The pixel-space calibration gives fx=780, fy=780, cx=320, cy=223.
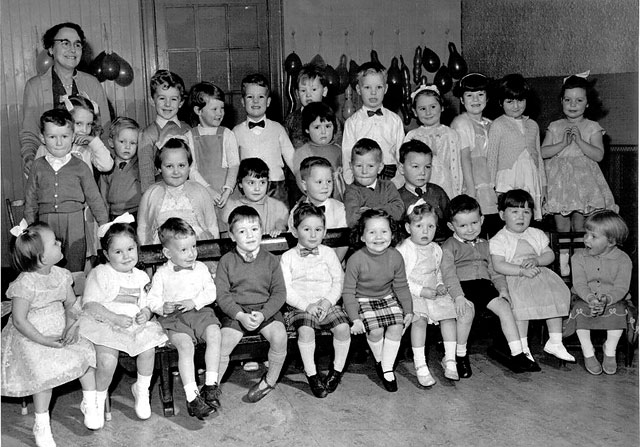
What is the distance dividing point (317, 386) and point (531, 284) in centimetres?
145

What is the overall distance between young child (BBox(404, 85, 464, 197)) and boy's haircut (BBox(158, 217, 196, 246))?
1972 mm

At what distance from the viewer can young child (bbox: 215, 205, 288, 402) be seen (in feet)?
14.0

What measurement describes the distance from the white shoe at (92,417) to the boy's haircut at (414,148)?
8.11 ft

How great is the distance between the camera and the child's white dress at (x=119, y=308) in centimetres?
404

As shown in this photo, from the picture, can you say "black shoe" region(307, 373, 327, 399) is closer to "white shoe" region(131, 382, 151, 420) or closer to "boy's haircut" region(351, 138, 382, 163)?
"white shoe" region(131, 382, 151, 420)

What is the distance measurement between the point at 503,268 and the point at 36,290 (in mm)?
2694

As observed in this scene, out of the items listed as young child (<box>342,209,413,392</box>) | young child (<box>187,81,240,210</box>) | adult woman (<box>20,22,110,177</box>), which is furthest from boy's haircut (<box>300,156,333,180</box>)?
adult woman (<box>20,22,110,177</box>)

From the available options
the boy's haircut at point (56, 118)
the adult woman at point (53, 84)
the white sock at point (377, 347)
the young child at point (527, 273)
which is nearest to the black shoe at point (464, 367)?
the young child at point (527, 273)

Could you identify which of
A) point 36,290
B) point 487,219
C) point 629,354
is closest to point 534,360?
point 629,354

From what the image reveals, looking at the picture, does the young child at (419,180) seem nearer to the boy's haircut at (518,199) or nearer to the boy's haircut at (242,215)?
the boy's haircut at (518,199)

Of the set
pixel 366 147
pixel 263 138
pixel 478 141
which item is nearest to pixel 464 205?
pixel 366 147

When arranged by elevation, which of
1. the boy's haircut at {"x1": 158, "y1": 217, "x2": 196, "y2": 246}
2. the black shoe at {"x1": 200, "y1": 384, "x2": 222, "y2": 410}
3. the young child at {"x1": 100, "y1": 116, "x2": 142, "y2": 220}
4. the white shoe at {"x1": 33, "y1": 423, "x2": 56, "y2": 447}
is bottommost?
the white shoe at {"x1": 33, "y1": 423, "x2": 56, "y2": 447}

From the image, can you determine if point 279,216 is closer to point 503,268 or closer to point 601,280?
point 503,268

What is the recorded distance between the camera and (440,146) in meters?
5.51
